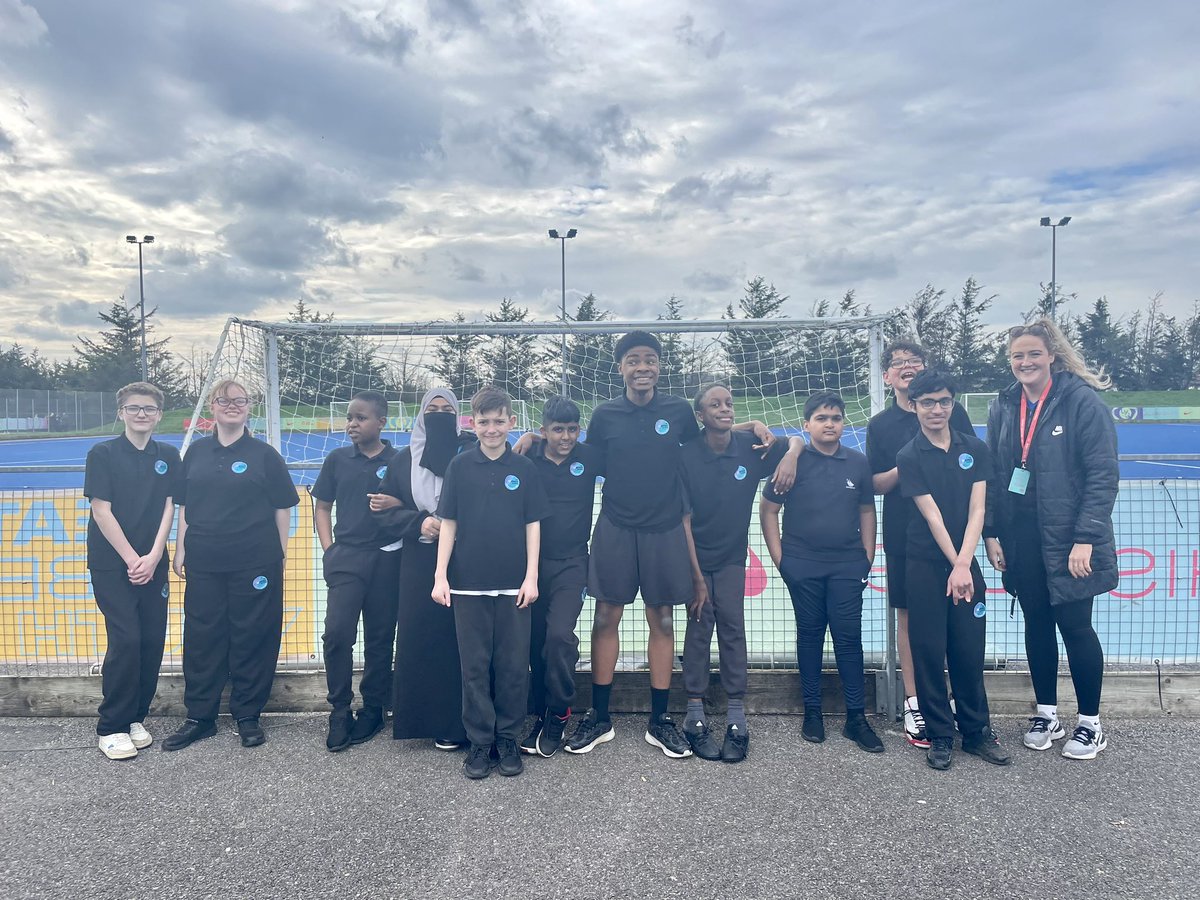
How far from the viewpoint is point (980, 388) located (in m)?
30.8

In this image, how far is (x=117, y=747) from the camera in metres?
3.70

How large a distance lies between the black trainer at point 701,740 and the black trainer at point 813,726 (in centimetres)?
48

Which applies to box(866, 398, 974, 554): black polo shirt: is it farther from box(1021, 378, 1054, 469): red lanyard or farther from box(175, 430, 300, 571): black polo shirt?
box(175, 430, 300, 571): black polo shirt

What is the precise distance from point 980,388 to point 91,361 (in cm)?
4751

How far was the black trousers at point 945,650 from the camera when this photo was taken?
3574mm

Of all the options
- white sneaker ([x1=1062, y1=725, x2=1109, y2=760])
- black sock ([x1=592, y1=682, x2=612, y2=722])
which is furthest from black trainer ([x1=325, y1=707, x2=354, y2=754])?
white sneaker ([x1=1062, y1=725, x2=1109, y2=760])

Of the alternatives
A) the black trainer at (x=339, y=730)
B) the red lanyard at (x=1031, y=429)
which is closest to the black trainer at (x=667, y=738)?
the black trainer at (x=339, y=730)

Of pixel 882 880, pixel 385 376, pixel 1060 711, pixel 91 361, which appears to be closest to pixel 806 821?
pixel 882 880

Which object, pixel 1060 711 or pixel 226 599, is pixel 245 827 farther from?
pixel 1060 711

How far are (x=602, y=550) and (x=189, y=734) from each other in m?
2.31

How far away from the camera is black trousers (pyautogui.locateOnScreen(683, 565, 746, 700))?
12.5ft

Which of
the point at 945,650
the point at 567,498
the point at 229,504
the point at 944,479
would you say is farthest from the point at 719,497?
the point at 229,504

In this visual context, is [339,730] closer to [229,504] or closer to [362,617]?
[362,617]

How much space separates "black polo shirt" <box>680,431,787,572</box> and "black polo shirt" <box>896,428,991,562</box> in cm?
74
